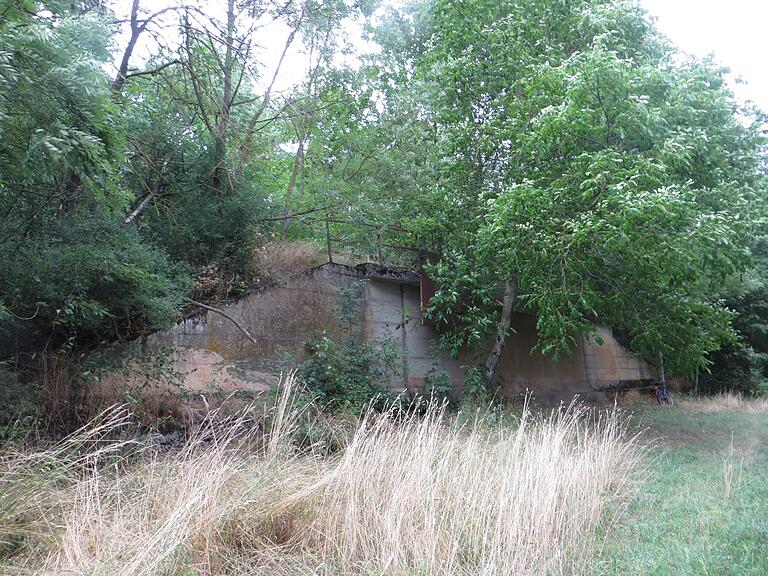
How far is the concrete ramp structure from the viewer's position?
8760 millimetres

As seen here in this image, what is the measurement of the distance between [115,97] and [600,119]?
6503 millimetres

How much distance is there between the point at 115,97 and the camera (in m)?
7.53

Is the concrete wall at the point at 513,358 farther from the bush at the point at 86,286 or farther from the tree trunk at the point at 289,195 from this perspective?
the bush at the point at 86,286

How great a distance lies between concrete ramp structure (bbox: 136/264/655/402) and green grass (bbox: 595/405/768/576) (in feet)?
13.4

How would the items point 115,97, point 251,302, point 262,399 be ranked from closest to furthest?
1. point 115,97
2. point 262,399
3. point 251,302

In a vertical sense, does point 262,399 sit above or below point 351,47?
below

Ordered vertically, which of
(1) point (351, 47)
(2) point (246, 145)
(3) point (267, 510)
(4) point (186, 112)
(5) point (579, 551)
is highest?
(1) point (351, 47)

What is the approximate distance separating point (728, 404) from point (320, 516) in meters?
15.4

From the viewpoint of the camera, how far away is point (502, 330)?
1051 centimetres

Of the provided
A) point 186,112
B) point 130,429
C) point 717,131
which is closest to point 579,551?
point 130,429

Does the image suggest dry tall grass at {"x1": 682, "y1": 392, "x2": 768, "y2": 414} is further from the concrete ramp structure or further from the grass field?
the grass field

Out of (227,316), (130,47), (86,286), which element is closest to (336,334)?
(227,316)

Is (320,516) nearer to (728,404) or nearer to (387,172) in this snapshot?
(387,172)

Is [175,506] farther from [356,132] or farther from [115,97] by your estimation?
[356,132]
